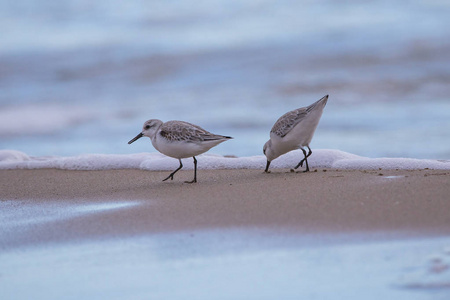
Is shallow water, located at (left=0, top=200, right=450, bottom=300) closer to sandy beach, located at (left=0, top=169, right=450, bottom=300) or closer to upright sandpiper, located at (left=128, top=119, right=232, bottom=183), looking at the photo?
sandy beach, located at (left=0, top=169, right=450, bottom=300)

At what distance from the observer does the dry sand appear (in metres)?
3.69

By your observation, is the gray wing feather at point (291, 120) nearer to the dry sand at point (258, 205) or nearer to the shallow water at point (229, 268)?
the dry sand at point (258, 205)

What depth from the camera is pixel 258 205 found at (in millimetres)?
4230

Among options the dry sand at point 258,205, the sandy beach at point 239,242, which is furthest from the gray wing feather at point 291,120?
the sandy beach at point 239,242

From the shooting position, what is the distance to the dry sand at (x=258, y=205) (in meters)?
3.69

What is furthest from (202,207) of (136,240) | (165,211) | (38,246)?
(38,246)

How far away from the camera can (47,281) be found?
298cm

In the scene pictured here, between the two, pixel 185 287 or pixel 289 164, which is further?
pixel 289 164

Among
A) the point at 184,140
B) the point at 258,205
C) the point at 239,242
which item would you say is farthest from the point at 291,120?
the point at 239,242

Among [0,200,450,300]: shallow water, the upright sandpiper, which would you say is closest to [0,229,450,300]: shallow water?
[0,200,450,300]: shallow water

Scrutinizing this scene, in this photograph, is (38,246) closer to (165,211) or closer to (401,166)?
(165,211)

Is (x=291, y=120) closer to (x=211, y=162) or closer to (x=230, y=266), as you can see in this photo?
(x=211, y=162)

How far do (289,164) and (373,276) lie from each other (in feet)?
14.6

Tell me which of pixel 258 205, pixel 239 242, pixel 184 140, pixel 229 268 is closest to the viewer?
pixel 229 268
